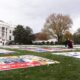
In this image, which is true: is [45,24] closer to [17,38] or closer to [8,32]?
[17,38]

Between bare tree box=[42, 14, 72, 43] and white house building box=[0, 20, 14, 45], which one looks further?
white house building box=[0, 20, 14, 45]

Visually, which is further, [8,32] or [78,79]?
[8,32]

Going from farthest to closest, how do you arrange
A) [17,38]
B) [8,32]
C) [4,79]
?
[8,32] → [17,38] → [4,79]

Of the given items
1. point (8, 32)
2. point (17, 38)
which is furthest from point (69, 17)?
point (8, 32)

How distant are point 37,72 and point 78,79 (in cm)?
197

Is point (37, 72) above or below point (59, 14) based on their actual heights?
below

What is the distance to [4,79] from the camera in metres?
8.51

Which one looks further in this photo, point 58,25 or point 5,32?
point 5,32

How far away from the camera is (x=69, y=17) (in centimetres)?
8031

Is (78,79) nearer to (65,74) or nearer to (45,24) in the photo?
(65,74)

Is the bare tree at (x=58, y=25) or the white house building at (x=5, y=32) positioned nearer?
the bare tree at (x=58, y=25)

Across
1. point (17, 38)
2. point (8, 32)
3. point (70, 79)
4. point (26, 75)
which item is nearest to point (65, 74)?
point (70, 79)

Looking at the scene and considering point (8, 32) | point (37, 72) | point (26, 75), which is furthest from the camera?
point (8, 32)

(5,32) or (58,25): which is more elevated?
(58,25)
